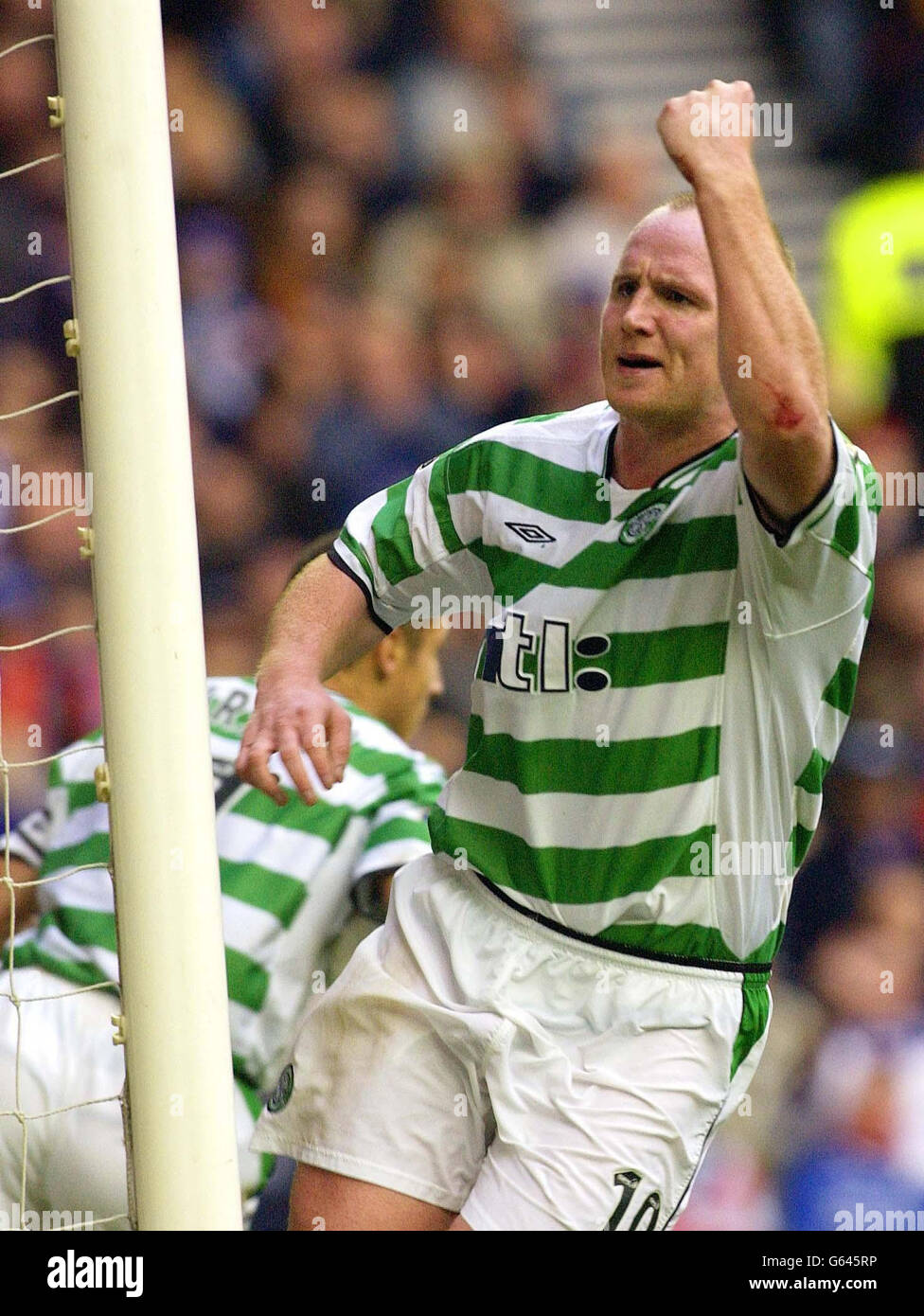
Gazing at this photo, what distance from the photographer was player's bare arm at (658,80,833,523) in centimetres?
188

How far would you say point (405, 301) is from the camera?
541 cm

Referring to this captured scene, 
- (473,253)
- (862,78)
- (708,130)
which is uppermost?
(862,78)

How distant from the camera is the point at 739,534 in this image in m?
2.10

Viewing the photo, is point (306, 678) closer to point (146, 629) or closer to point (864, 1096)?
point (146, 629)

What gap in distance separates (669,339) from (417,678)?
5.03 ft

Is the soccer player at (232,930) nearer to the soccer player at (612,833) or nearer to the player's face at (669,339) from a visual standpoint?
the soccer player at (612,833)

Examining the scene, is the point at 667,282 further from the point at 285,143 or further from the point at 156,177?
the point at 285,143

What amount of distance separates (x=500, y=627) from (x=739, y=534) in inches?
13.8

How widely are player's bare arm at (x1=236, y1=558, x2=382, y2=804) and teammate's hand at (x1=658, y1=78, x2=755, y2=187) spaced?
751 mm

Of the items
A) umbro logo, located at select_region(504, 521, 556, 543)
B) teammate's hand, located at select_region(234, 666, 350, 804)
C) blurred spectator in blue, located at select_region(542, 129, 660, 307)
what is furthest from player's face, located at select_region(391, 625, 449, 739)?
blurred spectator in blue, located at select_region(542, 129, 660, 307)

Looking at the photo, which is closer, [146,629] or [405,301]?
[146,629]

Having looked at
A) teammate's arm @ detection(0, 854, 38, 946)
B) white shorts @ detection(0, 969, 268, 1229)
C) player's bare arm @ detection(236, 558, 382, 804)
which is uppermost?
player's bare arm @ detection(236, 558, 382, 804)

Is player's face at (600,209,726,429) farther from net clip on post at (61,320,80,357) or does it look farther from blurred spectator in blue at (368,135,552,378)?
blurred spectator in blue at (368,135,552,378)

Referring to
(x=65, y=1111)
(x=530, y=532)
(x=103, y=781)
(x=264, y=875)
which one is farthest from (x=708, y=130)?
(x=65, y=1111)
